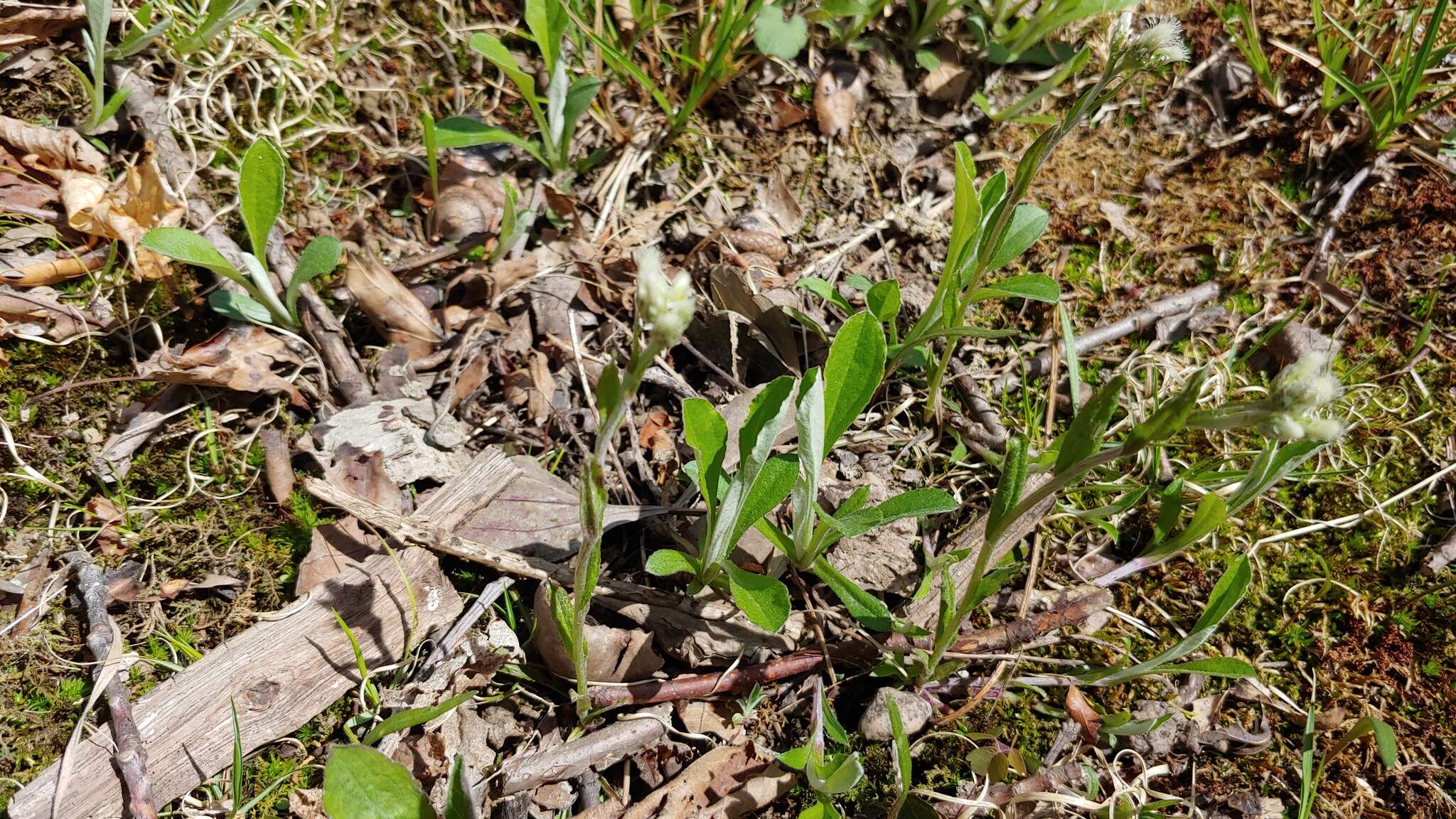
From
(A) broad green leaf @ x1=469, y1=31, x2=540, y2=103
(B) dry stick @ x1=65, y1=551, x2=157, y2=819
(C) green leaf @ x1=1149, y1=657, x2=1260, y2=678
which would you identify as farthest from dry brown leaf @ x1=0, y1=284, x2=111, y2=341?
(C) green leaf @ x1=1149, y1=657, x2=1260, y2=678

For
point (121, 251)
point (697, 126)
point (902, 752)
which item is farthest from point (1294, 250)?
point (121, 251)

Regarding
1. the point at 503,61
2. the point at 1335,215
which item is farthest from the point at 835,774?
the point at 1335,215

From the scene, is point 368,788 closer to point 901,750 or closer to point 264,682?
point 264,682

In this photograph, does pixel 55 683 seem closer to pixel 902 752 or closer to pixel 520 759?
pixel 520 759

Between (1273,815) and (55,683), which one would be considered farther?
(1273,815)

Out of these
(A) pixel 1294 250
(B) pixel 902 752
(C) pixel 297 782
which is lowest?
(C) pixel 297 782

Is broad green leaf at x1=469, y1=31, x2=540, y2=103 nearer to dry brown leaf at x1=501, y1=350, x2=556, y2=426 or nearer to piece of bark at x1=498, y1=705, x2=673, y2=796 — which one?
dry brown leaf at x1=501, y1=350, x2=556, y2=426
